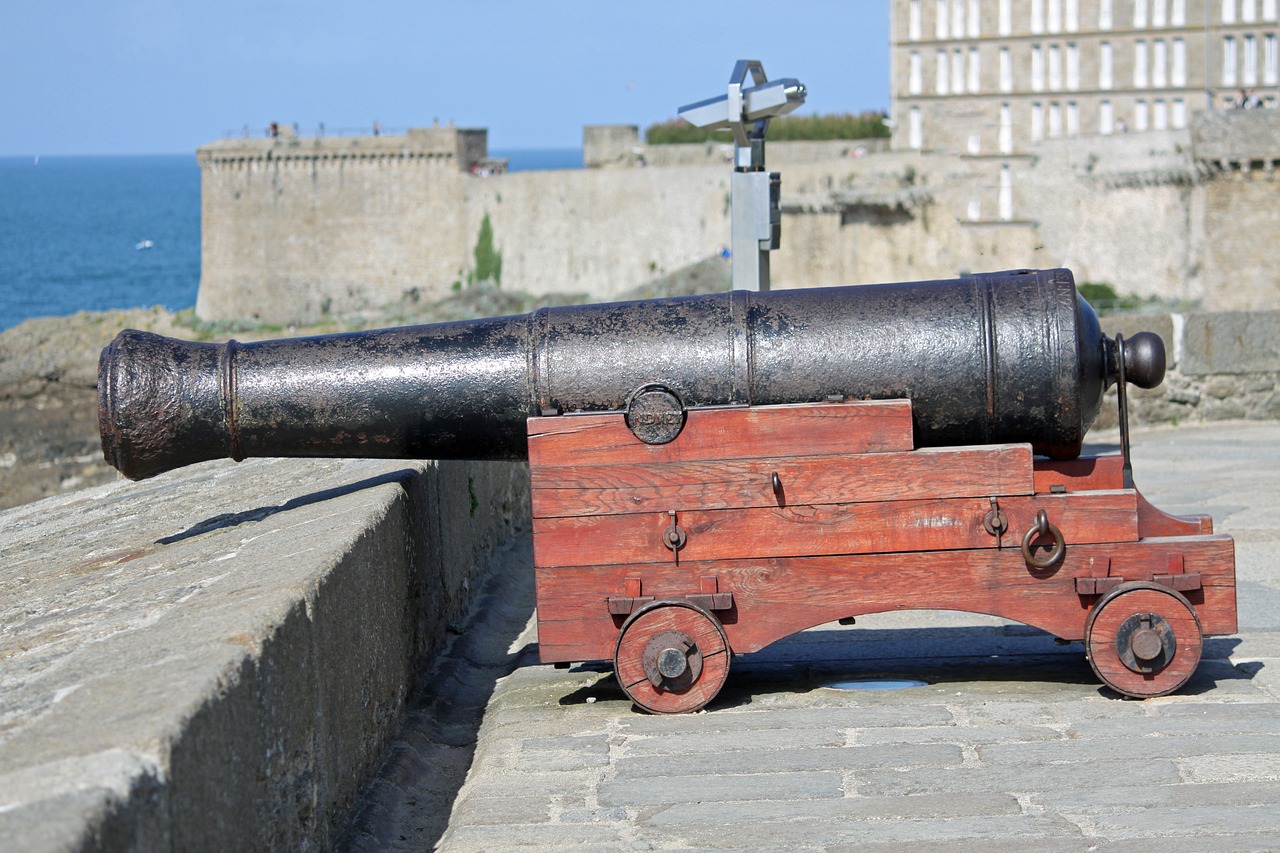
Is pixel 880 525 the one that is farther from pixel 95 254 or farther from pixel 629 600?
pixel 95 254

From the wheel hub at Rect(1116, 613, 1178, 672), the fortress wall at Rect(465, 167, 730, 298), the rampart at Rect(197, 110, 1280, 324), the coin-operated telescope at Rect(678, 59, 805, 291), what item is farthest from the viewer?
the fortress wall at Rect(465, 167, 730, 298)

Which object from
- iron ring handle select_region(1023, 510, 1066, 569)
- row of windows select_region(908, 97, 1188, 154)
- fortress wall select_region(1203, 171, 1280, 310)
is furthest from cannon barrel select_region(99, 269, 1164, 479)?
row of windows select_region(908, 97, 1188, 154)

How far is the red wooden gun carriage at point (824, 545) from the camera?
362 centimetres

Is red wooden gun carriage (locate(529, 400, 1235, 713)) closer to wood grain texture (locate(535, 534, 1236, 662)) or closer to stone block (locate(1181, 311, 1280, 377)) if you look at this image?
wood grain texture (locate(535, 534, 1236, 662))

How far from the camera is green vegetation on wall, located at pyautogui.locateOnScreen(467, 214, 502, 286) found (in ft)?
169

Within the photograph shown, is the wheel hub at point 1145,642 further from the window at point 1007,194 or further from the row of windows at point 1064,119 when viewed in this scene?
the row of windows at point 1064,119

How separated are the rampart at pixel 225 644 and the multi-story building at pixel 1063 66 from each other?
159 ft

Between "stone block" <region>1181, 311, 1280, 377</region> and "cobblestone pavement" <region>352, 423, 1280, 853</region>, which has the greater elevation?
"stone block" <region>1181, 311, 1280, 377</region>

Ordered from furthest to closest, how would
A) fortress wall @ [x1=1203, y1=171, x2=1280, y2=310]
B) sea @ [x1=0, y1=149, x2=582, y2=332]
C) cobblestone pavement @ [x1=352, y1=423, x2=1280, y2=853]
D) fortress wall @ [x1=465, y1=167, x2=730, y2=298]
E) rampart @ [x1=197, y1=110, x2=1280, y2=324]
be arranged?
sea @ [x1=0, y1=149, x2=582, y2=332]
fortress wall @ [x1=465, y1=167, x2=730, y2=298]
rampart @ [x1=197, y1=110, x2=1280, y2=324]
fortress wall @ [x1=1203, y1=171, x2=1280, y2=310]
cobblestone pavement @ [x1=352, y1=423, x2=1280, y2=853]

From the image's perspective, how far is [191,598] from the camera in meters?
3.17

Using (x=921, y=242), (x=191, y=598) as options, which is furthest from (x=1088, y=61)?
(x=191, y=598)

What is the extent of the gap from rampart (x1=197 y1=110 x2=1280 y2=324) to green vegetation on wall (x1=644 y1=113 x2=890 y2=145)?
2.14 meters

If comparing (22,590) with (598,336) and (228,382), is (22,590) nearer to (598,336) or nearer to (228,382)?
(228,382)

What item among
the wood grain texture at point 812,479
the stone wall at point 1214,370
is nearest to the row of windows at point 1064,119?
the stone wall at point 1214,370
